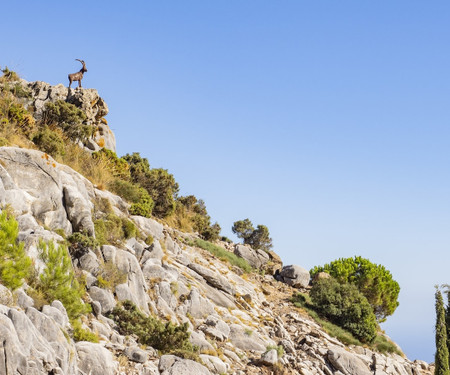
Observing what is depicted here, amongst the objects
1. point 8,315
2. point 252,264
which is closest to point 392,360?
point 252,264

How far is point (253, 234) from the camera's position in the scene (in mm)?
40938

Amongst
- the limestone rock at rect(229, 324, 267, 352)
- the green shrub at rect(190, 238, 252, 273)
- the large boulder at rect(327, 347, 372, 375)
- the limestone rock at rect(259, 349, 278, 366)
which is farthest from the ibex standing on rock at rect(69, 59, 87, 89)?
the large boulder at rect(327, 347, 372, 375)

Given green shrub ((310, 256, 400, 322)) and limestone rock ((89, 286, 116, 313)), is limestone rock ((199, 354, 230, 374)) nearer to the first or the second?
limestone rock ((89, 286, 116, 313))

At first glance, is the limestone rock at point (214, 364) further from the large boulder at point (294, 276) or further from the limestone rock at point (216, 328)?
the large boulder at point (294, 276)

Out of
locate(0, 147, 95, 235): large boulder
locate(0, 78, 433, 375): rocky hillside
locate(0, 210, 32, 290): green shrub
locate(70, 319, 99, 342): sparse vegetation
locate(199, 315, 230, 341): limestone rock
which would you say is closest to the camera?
locate(0, 78, 433, 375): rocky hillside

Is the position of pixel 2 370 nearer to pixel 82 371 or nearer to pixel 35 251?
pixel 82 371

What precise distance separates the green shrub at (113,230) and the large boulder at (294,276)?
50.5ft

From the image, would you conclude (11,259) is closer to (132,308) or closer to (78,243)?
(78,243)

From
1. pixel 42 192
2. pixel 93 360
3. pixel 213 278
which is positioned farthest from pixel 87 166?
pixel 93 360

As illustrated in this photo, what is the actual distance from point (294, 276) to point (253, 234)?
1013 cm

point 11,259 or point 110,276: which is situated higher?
point 110,276

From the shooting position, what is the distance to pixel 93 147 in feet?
91.9

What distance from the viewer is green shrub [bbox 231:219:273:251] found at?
133 feet

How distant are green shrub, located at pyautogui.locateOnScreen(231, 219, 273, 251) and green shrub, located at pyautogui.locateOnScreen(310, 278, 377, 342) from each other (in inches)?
505
